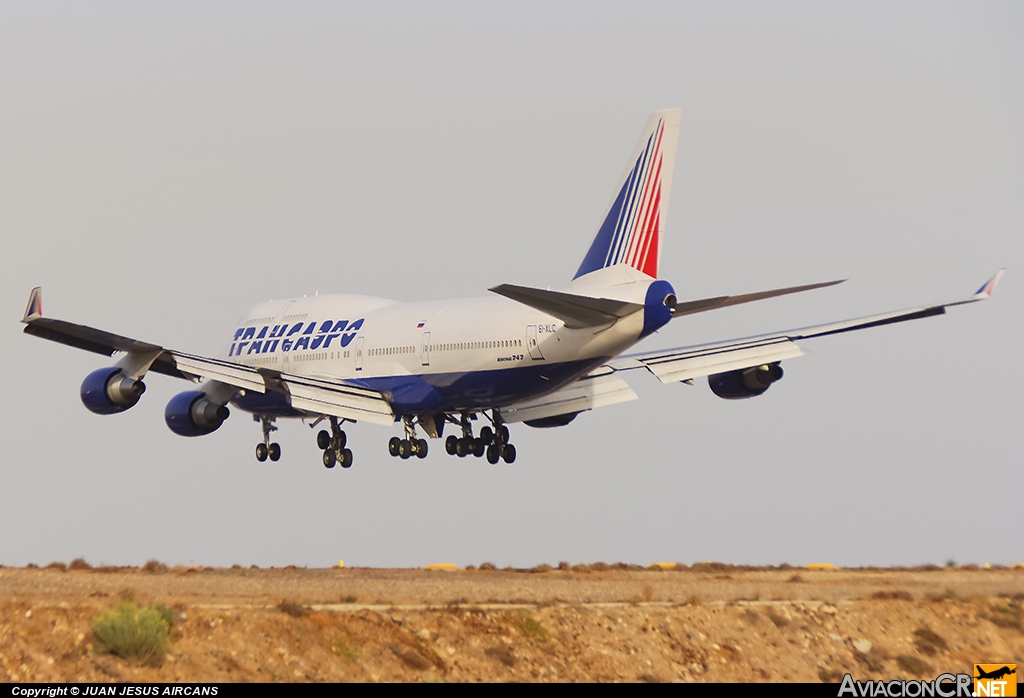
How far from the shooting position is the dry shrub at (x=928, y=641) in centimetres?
3216

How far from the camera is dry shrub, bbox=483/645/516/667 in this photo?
26.1 m

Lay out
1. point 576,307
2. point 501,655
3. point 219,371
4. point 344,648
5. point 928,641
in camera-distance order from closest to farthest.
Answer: point 344,648, point 501,655, point 928,641, point 576,307, point 219,371

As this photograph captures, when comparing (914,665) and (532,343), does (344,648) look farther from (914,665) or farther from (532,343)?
(532,343)

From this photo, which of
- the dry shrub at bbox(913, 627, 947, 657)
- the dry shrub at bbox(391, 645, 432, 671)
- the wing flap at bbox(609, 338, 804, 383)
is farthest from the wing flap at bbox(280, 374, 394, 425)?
the dry shrub at bbox(913, 627, 947, 657)

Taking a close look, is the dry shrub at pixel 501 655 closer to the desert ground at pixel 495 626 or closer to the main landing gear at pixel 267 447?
the desert ground at pixel 495 626

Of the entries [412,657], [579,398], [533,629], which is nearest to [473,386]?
[579,398]

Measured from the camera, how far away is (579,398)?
143 feet

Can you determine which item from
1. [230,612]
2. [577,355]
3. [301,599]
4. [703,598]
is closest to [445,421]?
[577,355]

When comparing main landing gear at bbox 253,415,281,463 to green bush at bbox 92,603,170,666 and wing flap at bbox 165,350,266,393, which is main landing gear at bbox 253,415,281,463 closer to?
wing flap at bbox 165,350,266,393

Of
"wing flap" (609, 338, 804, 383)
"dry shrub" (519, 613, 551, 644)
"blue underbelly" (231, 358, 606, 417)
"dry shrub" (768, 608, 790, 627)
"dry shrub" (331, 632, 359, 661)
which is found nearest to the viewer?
"dry shrub" (331, 632, 359, 661)

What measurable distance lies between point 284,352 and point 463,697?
90.5 feet

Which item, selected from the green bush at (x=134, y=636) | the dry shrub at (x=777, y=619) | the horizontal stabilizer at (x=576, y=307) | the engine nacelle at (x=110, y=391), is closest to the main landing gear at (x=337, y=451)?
the engine nacelle at (x=110, y=391)

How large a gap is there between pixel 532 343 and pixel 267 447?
1406cm

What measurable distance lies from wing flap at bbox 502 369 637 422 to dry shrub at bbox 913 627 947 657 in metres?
13.0
